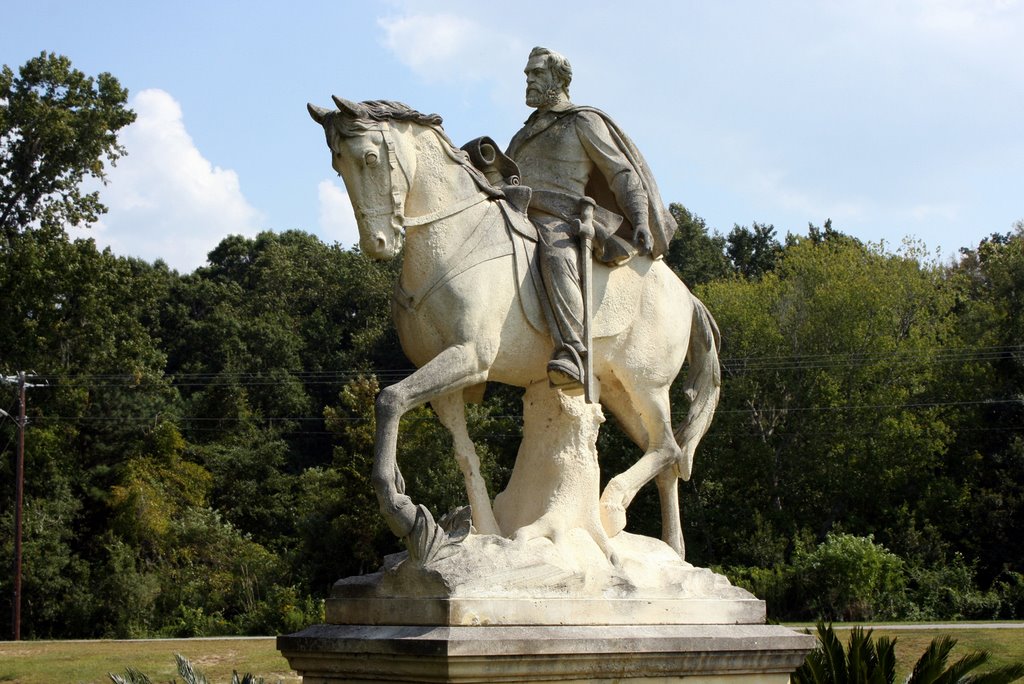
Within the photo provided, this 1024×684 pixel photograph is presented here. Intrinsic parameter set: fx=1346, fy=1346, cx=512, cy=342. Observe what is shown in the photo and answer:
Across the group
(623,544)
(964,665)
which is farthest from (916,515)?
(623,544)

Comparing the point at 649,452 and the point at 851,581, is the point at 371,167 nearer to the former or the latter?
the point at 649,452

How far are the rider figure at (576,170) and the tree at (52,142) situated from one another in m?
22.8

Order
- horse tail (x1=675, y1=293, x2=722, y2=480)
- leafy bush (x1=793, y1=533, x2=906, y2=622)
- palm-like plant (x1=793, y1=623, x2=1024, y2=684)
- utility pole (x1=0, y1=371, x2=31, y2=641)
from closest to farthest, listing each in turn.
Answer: horse tail (x1=675, y1=293, x2=722, y2=480) → palm-like plant (x1=793, y1=623, x2=1024, y2=684) → leafy bush (x1=793, y1=533, x2=906, y2=622) → utility pole (x1=0, y1=371, x2=31, y2=641)

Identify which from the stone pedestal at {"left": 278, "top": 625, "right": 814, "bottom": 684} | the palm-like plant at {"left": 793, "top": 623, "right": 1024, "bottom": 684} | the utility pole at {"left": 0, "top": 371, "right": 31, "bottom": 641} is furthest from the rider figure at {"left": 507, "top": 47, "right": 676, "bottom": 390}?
the utility pole at {"left": 0, "top": 371, "right": 31, "bottom": 641}

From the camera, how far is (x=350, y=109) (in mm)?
6727

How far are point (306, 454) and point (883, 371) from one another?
776 inches

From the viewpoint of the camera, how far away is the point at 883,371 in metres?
35.2

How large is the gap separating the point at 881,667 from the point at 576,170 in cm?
388

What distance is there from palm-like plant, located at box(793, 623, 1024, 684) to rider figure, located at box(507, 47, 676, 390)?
3192 mm

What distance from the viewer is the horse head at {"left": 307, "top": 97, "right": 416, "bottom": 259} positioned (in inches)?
266

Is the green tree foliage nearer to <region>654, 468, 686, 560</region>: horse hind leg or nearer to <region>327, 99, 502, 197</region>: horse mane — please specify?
<region>654, 468, 686, 560</region>: horse hind leg

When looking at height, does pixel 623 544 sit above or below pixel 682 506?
below

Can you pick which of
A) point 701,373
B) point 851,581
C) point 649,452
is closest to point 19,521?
point 851,581

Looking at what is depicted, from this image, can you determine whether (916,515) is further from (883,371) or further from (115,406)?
(115,406)
